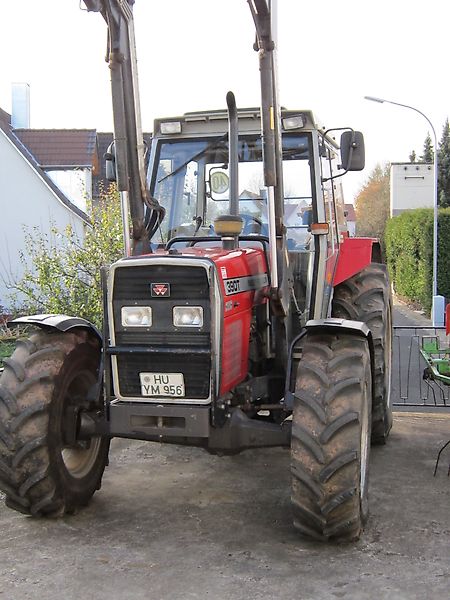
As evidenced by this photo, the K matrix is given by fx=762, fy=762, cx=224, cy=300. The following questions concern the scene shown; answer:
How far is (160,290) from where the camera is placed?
448cm

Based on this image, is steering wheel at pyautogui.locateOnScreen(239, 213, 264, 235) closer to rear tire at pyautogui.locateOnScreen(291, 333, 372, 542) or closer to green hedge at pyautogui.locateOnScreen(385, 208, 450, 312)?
rear tire at pyautogui.locateOnScreen(291, 333, 372, 542)

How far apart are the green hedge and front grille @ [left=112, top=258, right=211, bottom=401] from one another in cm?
1856

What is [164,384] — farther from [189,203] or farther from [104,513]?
[189,203]

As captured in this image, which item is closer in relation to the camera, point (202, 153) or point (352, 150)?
point (352, 150)

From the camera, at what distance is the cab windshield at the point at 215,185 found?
19.3 feet

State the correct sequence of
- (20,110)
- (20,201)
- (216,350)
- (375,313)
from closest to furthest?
(216,350) < (375,313) < (20,201) < (20,110)

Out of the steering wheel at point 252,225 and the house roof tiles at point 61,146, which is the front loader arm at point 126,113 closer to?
the steering wheel at point 252,225

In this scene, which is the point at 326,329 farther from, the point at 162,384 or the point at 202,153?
the point at 202,153

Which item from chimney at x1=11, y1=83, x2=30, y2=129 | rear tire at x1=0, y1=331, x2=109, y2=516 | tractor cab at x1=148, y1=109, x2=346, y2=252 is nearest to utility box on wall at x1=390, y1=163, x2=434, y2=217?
chimney at x1=11, y1=83, x2=30, y2=129

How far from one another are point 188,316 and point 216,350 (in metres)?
0.26

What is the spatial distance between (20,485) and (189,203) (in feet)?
8.49

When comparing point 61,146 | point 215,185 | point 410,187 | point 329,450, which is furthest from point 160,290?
point 410,187

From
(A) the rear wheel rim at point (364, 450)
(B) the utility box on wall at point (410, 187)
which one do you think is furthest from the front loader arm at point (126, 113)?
(B) the utility box on wall at point (410, 187)

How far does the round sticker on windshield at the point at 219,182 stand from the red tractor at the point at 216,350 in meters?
0.15
